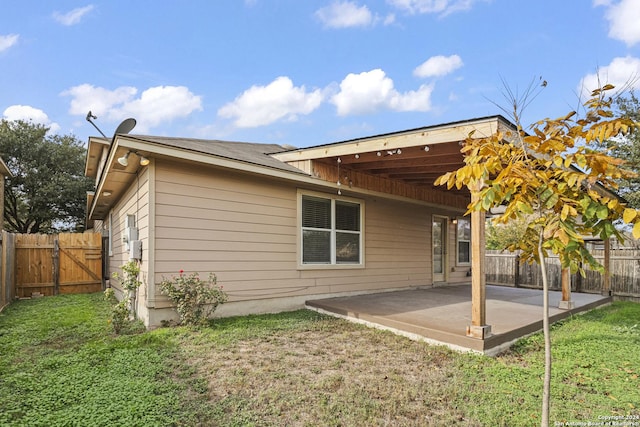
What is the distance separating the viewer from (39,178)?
19.0 m

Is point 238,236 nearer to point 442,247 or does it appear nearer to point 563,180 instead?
point 563,180

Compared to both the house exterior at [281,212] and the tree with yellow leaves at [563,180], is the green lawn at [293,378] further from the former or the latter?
the tree with yellow leaves at [563,180]

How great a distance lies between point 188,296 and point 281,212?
2209 mm

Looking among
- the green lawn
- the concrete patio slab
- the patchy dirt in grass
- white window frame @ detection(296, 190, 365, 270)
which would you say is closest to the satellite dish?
white window frame @ detection(296, 190, 365, 270)

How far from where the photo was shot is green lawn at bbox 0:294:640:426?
2537mm

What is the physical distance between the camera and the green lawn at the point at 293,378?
99.9 inches

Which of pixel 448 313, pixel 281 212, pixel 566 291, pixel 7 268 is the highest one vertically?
pixel 281 212

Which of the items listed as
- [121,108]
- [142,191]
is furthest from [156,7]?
[121,108]

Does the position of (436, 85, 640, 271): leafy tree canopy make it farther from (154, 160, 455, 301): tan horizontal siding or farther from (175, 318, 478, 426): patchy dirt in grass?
(154, 160, 455, 301): tan horizontal siding

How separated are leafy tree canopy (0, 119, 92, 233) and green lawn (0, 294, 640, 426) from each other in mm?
16998

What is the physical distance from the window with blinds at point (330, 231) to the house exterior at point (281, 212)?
0.02m

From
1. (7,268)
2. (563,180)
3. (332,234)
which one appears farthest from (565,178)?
(7,268)

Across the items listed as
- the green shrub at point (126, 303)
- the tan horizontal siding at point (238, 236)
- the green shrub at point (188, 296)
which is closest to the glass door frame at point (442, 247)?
the tan horizontal siding at point (238, 236)

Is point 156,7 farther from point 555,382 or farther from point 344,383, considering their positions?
point 555,382
